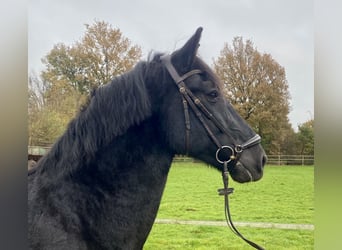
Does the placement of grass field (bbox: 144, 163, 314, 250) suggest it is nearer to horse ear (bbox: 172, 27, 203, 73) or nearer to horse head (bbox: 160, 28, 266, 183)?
horse head (bbox: 160, 28, 266, 183)

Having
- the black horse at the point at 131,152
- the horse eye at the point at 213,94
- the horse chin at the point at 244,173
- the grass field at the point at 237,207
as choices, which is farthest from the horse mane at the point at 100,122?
the grass field at the point at 237,207

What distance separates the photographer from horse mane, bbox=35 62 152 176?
1229 mm

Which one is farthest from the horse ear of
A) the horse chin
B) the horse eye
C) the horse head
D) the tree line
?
the tree line

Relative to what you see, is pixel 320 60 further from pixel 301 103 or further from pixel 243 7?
pixel 243 7

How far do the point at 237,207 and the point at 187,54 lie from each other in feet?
3.93

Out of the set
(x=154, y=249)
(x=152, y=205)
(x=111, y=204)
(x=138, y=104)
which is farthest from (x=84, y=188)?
(x=154, y=249)

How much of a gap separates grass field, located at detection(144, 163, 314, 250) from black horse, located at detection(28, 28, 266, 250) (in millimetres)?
464

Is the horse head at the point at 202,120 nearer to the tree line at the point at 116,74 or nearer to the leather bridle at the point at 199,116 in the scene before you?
the leather bridle at the point at 199,116

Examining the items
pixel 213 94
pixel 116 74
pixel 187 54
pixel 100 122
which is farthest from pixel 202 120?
pixel 116 74

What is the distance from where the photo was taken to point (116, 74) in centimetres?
206

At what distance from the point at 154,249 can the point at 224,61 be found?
4.47 feet

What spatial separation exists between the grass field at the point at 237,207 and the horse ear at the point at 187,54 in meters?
0.63

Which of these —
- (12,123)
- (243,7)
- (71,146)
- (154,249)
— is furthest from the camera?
(154,249)

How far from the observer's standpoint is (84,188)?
121 cm
